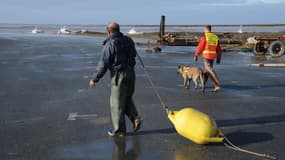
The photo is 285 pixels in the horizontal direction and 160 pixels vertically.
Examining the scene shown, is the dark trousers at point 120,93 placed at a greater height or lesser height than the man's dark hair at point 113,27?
lesser

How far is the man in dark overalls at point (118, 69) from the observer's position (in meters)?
7.50

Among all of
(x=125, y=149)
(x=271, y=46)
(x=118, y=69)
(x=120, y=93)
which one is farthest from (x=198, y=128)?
(x=271, y=46)

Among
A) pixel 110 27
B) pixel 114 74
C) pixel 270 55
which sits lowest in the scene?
pixel 270 55

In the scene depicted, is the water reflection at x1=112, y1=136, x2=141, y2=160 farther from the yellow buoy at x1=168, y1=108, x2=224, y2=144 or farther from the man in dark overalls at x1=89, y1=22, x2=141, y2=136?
the yellow buoy at x1=168, y1=108, x2=224, y2=144

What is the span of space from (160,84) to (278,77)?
173 inches

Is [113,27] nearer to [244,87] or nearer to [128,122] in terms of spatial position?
[128,122]

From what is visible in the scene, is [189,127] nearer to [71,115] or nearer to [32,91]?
[71,115]

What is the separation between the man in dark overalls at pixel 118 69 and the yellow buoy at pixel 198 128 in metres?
0.84

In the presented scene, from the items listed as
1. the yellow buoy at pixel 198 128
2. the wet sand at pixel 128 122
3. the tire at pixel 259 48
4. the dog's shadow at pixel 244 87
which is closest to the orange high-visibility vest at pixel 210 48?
the wet sand at pixel 128 122

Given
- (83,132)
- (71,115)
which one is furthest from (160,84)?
(83,132)

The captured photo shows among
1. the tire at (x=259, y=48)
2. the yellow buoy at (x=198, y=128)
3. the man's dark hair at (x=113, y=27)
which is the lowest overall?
the tire at (x=259, y=48)

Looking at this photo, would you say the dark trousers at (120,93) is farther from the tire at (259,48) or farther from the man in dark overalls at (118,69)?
the tire at (259,48)

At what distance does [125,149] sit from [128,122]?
5.51 feet
